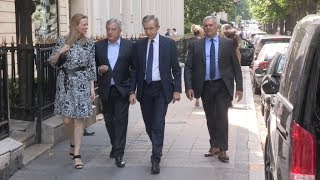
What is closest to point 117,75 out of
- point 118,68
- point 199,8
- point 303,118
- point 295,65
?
point 118,68

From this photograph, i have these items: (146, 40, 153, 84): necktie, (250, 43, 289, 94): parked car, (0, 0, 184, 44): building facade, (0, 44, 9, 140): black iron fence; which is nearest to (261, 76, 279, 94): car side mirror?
(146, 40, 153, 84): necktie

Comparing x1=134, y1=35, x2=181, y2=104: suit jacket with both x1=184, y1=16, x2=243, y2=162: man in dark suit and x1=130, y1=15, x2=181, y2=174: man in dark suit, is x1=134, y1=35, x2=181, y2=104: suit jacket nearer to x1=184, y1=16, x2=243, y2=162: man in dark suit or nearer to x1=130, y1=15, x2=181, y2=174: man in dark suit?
x1=130, y1=15, x2=181, y2=174: man in dark suit

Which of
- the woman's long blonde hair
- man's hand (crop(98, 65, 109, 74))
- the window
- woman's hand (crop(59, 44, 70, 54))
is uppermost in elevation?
the window

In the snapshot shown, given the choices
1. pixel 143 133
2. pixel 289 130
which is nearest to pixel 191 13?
pixel 143 133

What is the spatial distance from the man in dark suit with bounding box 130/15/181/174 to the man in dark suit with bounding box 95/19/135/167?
0.78ft

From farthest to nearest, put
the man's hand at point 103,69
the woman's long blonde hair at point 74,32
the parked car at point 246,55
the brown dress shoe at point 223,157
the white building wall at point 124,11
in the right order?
the parked car at point 246,55, the white building wall at point 124,11, the brown dress shoe at point 223,157, the man's hand at point 103,69, the woman's long blonde hair at point 74,32

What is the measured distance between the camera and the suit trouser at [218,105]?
7.39 metres

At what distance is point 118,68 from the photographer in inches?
289

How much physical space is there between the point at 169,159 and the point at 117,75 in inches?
51.0

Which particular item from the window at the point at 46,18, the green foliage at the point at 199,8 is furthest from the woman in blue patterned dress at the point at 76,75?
the green foliage at the point at 199,8

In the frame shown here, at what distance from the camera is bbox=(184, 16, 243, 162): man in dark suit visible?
7.37 m

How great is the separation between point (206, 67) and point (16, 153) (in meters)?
2.50

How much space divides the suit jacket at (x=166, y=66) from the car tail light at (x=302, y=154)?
139 inches

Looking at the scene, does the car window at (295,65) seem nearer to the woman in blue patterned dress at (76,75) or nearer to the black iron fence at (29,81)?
the woman in blue patterned dress at (76,75)
